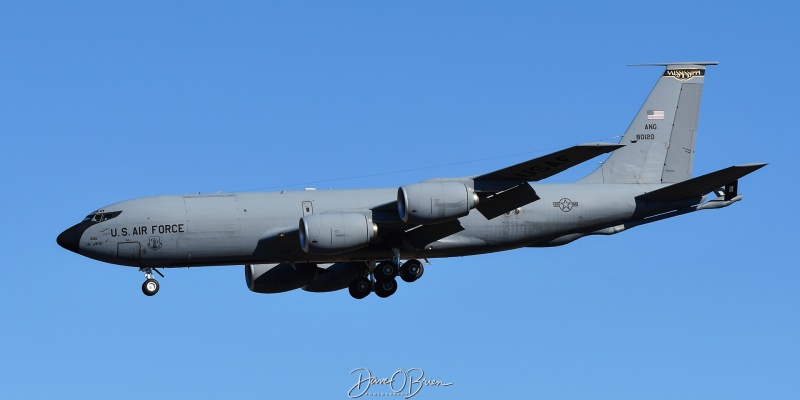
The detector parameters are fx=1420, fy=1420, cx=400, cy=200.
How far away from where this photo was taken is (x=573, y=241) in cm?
5141

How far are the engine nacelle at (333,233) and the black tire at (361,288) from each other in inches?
184

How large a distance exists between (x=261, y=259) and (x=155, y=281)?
12.8ft

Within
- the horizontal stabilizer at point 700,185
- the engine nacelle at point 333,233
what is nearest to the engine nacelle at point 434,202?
the engine nacelle at point 333,233

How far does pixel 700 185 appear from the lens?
48.9 metres

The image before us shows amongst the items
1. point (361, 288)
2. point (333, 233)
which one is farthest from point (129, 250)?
point (361, 288)

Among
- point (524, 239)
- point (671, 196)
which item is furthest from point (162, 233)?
point (671, 196)

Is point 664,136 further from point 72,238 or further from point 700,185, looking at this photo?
point 72,238

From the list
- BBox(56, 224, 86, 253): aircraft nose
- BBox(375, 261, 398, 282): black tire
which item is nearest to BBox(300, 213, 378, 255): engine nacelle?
BBox(375, 261, 398, 282): black tire

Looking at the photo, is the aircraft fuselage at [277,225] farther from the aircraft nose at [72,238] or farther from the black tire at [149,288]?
the black tire at [149,288]

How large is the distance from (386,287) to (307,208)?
163 inches

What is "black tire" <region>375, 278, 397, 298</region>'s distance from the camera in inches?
1984

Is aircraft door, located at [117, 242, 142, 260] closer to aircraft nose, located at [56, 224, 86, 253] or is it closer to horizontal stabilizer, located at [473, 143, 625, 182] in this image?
aircraft nose, located at [56, 224, 86, 253]

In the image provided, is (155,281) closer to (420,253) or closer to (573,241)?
(420,253)

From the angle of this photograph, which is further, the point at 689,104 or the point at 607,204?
the point at 689,104
